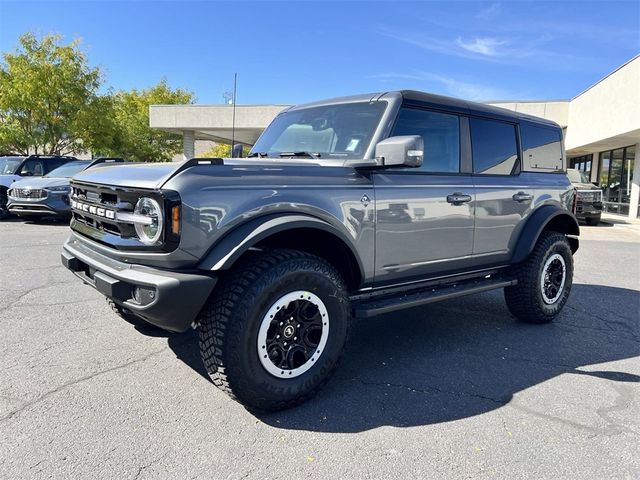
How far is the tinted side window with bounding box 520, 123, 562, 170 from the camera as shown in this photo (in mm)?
4801

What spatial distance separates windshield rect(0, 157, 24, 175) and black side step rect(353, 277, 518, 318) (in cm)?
1208

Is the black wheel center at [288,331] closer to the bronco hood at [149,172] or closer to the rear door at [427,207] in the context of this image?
the rear door at [427,207]

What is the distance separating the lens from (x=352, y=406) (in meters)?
2.99

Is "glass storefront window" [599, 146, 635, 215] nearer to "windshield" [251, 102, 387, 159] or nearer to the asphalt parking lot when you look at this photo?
the asphalt parking lot

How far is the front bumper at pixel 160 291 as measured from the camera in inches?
97.9

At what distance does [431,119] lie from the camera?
3.86 metres

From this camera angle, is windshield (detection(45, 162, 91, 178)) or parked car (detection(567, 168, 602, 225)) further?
parked car (detection(567, 168, 602, 225))

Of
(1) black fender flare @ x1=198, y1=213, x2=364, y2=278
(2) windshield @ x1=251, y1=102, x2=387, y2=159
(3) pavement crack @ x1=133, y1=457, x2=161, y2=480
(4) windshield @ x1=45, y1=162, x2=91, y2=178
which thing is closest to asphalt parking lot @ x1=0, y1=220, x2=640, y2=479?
(3) pavement crack @ x1=133, y1=457, x2=161, y2=480

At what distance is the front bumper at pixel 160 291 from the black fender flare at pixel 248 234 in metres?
0.11

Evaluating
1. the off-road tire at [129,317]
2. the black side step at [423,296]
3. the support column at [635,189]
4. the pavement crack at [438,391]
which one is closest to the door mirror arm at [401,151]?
the black side step at [423,296]

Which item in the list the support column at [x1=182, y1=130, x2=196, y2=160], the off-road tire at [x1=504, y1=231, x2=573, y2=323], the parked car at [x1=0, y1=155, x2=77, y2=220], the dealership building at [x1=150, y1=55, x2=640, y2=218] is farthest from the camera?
the support column at [x1=182, y1=130, x2=196, y2=160]

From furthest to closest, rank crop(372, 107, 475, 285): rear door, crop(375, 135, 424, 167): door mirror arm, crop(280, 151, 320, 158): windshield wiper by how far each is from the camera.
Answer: crop(280, 151, 320, 158): windshield wiper, crop(372, 107, 475, 285): rear door, crop(375, 135, 424, 167): door mirror arm

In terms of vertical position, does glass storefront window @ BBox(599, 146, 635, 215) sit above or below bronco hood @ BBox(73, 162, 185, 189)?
above

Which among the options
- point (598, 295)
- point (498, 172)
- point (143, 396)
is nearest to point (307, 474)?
point (143, 396)
